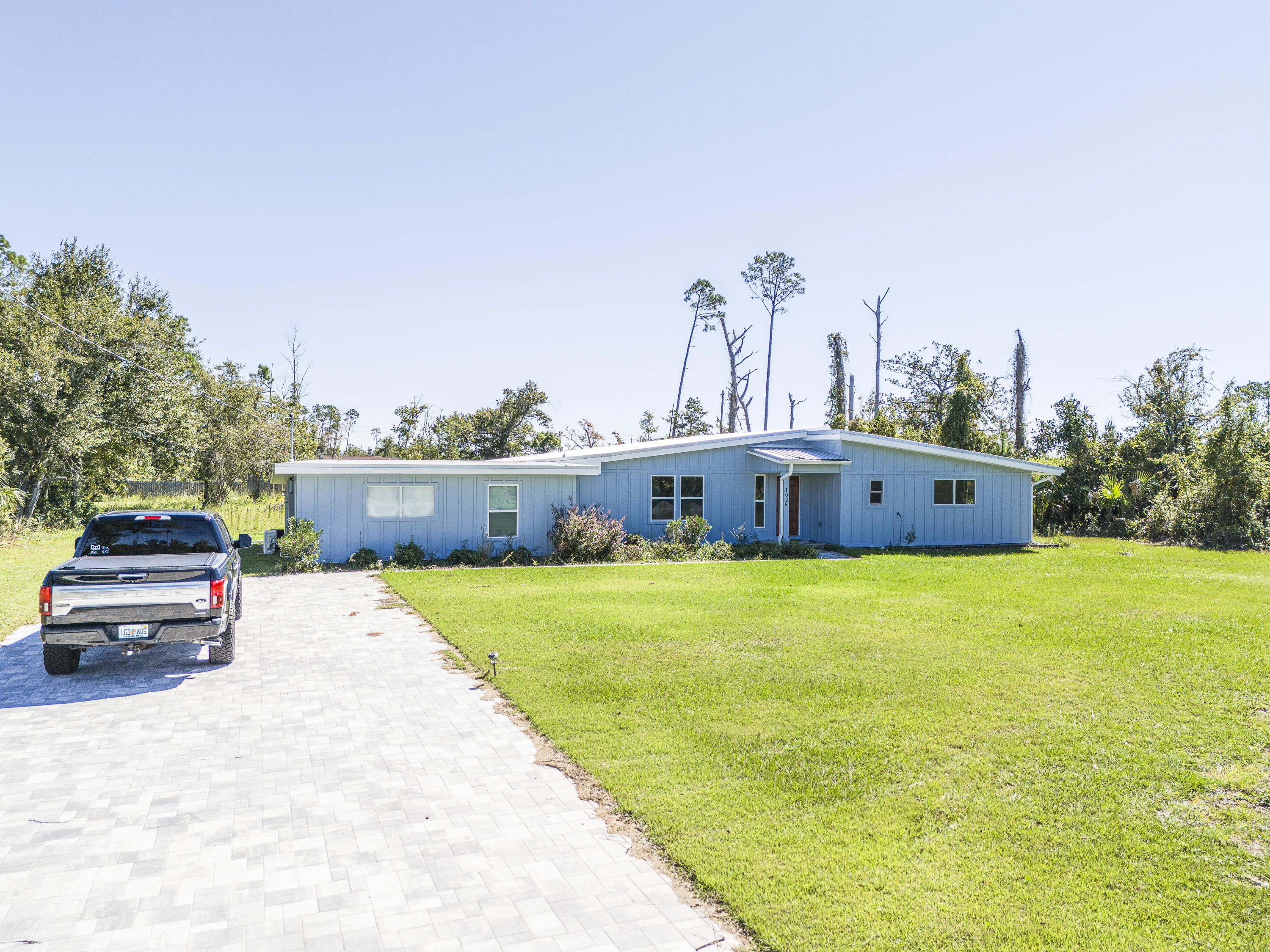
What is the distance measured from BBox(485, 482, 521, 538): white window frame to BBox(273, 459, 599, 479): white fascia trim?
0.25 metres

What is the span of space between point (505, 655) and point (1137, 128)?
16.4m

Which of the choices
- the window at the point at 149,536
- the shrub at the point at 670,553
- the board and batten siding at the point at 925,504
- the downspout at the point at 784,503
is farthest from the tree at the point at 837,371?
the window at the point at 149,536

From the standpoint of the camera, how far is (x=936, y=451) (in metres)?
21.3

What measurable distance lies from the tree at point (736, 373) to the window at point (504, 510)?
974 inches

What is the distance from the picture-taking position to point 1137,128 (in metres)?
14.7

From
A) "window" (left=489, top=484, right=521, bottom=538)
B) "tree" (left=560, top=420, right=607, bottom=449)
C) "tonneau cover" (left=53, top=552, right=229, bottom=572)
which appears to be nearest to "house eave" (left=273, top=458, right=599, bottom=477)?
"window" (left=489, top=484, right=521, bottom=538)

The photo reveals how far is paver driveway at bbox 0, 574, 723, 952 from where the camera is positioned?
10.7 feet

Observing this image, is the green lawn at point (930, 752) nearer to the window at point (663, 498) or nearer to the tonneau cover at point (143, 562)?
the tonneau cover at point (143, 562)

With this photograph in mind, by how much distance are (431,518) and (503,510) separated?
178 centimetres

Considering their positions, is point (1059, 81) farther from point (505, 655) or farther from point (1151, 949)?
point (1151, 949)

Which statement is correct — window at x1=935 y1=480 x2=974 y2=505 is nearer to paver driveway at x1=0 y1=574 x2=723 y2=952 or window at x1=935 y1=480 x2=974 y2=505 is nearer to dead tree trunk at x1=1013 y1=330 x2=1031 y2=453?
dead tree trunk at x1=1013 y1=330 x2=1031 y2=453

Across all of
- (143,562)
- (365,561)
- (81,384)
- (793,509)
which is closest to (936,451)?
(793,509)

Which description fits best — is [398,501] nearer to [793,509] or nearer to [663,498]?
[663,498]

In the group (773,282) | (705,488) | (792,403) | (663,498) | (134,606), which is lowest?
(134,606)
